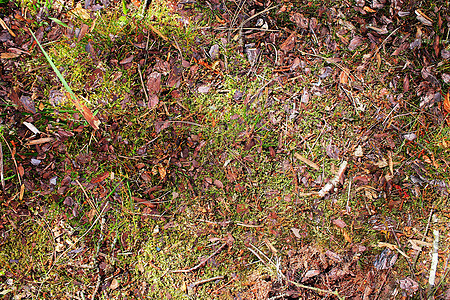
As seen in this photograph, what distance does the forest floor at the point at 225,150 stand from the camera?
2.31 metres

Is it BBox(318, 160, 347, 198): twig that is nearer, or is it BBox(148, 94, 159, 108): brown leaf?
BBox(148, 94, 159, 108): brown leaf

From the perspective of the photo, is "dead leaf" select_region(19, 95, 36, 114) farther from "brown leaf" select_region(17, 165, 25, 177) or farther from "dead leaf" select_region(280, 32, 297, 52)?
"dead leaf" select_region(280, 32, 297, 52)

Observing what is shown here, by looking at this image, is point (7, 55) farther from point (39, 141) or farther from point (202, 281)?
point (202, 281)

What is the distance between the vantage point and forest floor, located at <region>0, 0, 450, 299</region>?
231cm

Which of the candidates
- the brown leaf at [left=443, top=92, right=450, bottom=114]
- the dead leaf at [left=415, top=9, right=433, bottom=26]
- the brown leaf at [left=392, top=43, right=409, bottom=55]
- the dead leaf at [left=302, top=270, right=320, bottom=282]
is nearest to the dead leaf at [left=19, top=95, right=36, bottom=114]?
the dead leaf at [left=302, top=270, right=320, bottom=282]

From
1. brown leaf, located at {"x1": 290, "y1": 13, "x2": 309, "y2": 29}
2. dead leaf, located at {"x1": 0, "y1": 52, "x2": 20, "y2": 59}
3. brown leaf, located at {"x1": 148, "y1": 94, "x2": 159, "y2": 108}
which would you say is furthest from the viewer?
brown leaf, located at {"x1": 290, "y1": 13, "x2": 309, "y2": 29}

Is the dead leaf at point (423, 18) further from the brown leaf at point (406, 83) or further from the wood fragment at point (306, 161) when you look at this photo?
the wood fragment at point (306, 161)

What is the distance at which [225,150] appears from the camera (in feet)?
7.95

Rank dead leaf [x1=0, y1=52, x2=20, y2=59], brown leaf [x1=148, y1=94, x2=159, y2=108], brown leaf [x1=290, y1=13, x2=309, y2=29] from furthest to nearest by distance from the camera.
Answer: brown leaf [x1=290, y1=13, x2=309, y2=29] → brown leaf [x1=148, y1=94, x2=159, y2=108] → dead leaf [x1=0, y1=52, x2=20, y2=59]

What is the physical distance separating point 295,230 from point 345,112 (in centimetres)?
117

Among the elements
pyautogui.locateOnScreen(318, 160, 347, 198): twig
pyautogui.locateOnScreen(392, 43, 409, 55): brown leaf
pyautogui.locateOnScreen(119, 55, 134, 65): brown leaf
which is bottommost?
pyautogui.locateOnScreen(318, 160, 347, 198): twig

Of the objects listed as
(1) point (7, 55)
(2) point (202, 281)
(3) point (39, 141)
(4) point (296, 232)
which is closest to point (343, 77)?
(4) point (296, 232)

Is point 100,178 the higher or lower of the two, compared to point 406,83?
lower

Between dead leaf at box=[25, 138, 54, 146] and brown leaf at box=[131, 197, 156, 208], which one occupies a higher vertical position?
dead leaf at box=[25, 138, 54, 146]
